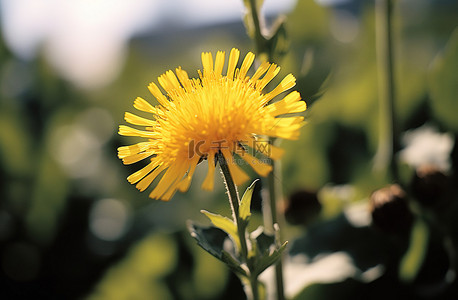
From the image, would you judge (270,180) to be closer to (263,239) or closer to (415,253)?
(263,239)

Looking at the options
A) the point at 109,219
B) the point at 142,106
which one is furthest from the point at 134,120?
the point at 109,219

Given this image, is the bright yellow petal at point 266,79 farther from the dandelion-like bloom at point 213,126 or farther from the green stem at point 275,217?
the green stem at point 275,217

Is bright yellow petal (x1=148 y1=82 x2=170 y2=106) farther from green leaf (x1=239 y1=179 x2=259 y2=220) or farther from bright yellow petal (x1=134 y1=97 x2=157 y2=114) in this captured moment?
green leaf (x1=239 y1=179 x2=259 y2=220)

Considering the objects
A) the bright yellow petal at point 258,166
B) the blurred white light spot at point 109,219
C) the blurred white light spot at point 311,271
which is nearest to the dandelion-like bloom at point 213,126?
the bright yellow petal at point 258,166

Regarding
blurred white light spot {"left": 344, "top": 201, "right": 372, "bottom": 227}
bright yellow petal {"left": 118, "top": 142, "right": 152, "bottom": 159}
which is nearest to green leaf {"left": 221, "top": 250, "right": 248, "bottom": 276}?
bright yellow petal {"left": 118, "top": 142, "right": 152, "bottom": 159}

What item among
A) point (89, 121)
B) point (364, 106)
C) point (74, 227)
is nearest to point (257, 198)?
point (364, 106)
